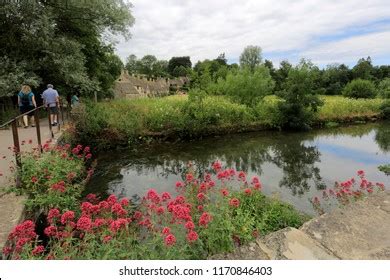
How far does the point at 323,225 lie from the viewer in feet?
13.0

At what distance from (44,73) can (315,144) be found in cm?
1452

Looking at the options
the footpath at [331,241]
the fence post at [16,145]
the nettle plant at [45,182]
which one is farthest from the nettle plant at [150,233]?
the fence post at [16,145]

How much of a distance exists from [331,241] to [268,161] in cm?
858

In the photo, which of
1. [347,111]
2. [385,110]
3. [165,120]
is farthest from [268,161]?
[385,110]

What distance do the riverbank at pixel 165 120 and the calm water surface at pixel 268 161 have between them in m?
0.95

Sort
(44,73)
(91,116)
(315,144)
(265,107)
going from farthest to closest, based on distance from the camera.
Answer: (265,107) < (44,73) < (315,144) < (91,116)

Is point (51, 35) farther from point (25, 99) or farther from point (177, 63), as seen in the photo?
point (177, 63)

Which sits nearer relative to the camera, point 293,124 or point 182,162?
point 182,162

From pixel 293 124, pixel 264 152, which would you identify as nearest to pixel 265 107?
pixel 293 124

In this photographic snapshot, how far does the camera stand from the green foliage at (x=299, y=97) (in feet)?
65.0

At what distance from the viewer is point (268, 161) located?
1208 centimetres

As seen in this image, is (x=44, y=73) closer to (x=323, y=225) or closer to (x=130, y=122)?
(x=130, y=122)

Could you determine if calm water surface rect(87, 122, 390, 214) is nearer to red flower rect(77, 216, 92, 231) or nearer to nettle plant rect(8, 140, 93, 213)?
nettle plant rect(8, 140, 93, 213)
